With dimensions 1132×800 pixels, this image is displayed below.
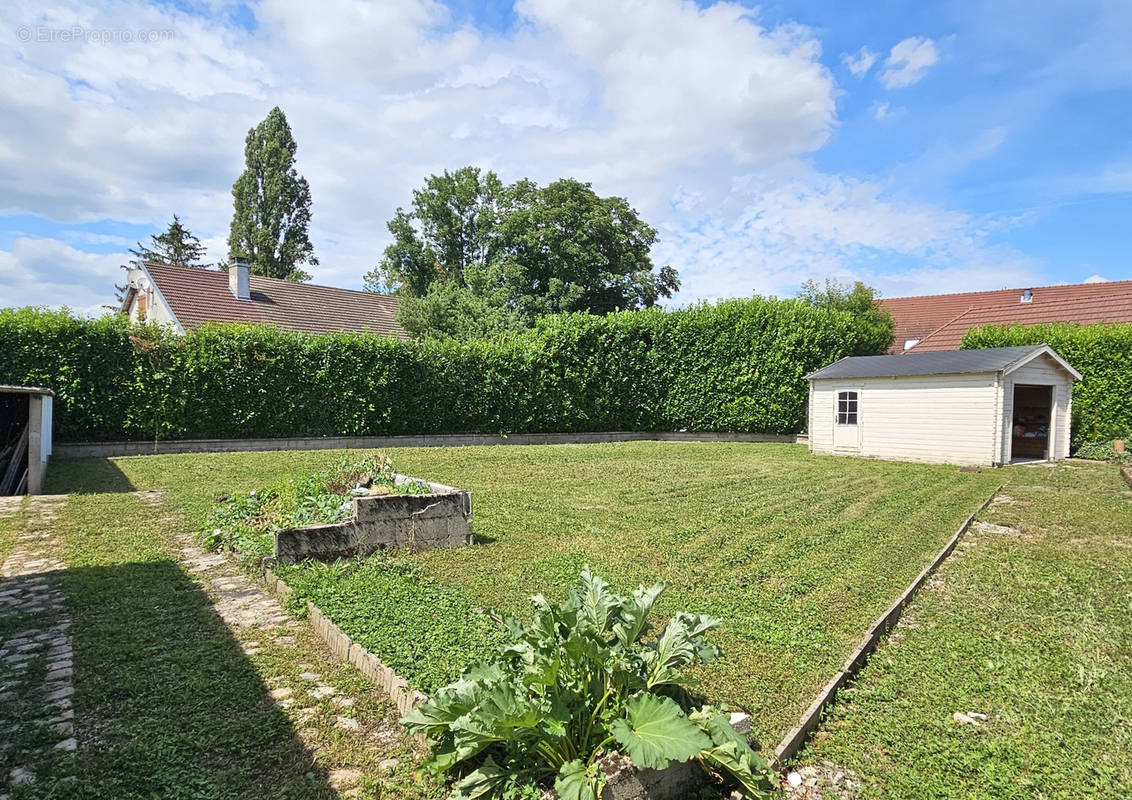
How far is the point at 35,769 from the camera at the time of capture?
2.21 meters

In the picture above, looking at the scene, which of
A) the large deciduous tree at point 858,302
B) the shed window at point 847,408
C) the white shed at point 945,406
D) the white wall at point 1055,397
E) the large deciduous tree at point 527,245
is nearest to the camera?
the white shed at point 945,406

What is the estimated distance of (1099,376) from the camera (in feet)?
48.7

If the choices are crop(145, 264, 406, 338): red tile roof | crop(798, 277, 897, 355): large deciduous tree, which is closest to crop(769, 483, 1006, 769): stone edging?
crop(145, 264, 406, 338): red tile roof

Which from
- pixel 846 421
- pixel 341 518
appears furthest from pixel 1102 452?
pixel 341 518

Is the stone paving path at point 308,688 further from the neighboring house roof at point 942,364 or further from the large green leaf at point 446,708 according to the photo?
the neighboring house roof at point 942,364

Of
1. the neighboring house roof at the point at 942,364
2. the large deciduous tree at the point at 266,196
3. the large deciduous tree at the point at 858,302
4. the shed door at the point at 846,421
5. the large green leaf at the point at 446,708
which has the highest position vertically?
the large deciduous tree at the point at 266,196

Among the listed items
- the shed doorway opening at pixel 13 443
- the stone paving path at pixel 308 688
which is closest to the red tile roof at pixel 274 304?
the shed doorway opening at pixel 13 443

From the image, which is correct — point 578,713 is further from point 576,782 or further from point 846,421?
point 846,421

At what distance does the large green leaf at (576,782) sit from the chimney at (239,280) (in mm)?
23538

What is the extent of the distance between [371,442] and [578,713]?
46.6 ft

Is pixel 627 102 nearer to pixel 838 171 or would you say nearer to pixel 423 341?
pixel 838 171

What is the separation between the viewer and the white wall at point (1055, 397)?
42.3 feet

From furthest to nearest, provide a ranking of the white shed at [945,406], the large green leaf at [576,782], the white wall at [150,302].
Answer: the white wall at [150,302], the white shed at [945,406], the large green leaf at [576,782]

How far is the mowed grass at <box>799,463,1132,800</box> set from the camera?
2400mm
